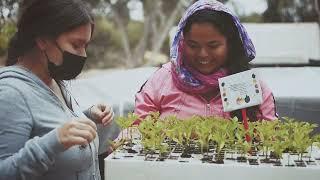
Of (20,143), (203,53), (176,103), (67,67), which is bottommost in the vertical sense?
(20,143)

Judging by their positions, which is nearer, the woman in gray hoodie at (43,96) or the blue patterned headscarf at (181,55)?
the woman in gray hoodie at (43,96)

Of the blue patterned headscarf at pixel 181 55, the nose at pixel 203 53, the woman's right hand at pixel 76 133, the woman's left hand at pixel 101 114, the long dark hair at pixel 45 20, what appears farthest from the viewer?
the blue patterned headscarf at pixel 181 55

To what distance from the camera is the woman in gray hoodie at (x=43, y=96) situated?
1570mm

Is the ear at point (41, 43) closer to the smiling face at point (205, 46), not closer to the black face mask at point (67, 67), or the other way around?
the black face mask at point (67, 67)

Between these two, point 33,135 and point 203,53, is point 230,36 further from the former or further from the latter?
point 33,135

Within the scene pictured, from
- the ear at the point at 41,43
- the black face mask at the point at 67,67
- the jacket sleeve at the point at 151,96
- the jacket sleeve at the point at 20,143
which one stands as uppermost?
the ear at the point at 41,43

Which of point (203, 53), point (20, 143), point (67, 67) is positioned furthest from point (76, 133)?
Result: point (203, 53)

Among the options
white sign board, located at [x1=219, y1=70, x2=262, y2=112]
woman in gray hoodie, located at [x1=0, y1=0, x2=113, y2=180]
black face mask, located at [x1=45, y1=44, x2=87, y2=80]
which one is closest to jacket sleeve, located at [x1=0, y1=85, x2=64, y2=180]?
woman in gray hoodie, located at [x1=0, y1=0, x2=113, y2=180]

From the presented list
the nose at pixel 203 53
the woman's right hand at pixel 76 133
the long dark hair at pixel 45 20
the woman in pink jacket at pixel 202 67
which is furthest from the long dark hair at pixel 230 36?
the woman's right hand at pixel 76 133

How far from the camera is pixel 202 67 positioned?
2529 mm

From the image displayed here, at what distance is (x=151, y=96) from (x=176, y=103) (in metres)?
0.14

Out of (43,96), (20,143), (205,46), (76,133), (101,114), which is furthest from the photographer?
(205,46)

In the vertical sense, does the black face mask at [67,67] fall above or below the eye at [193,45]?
below

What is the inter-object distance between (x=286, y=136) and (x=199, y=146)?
12.2 inches
